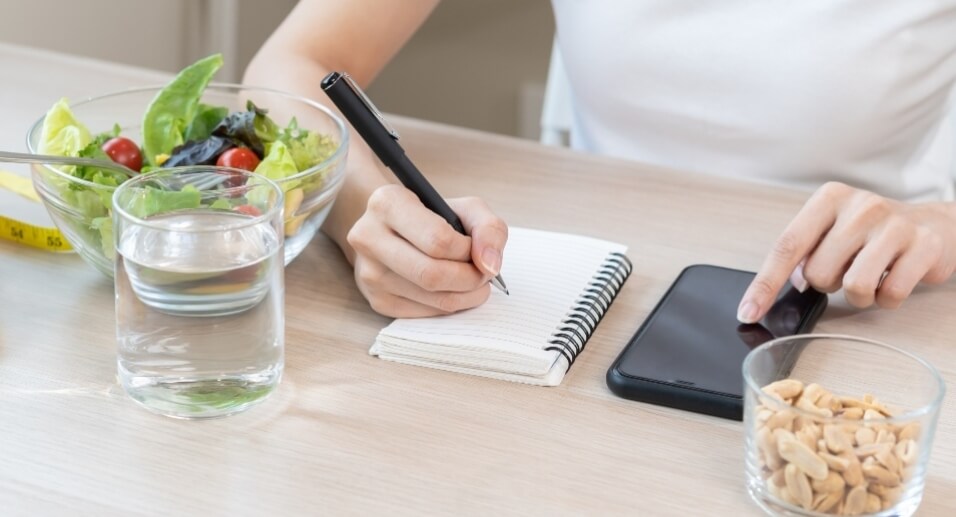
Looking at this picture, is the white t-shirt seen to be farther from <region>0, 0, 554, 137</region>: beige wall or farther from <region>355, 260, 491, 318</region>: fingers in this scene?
<region>0, 0, 554, 137</region>: beige wall

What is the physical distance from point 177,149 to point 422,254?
0.82 ft

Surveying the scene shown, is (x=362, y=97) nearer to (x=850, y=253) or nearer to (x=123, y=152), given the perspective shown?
(x=123, y=152)

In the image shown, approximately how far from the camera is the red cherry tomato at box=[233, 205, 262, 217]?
0.76 meters

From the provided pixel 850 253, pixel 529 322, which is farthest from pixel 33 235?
pixel 850 253

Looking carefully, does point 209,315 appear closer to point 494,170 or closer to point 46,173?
point 46,173

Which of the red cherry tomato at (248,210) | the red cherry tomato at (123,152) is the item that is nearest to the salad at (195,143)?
the red cherry tomato at (123,152)

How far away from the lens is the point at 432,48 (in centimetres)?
299

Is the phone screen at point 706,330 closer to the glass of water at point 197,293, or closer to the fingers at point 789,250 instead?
the fingers at point 789,250

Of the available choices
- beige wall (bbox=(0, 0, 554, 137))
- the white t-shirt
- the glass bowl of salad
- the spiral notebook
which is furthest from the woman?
beige wall (bbox=(0, 0, 554, 137))

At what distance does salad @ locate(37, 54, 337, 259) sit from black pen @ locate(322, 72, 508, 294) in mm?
73

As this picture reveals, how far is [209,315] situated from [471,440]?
0.19 m

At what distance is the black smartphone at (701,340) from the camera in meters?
0.79

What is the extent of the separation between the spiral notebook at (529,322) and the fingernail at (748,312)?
0.11 m

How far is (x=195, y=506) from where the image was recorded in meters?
0.67
